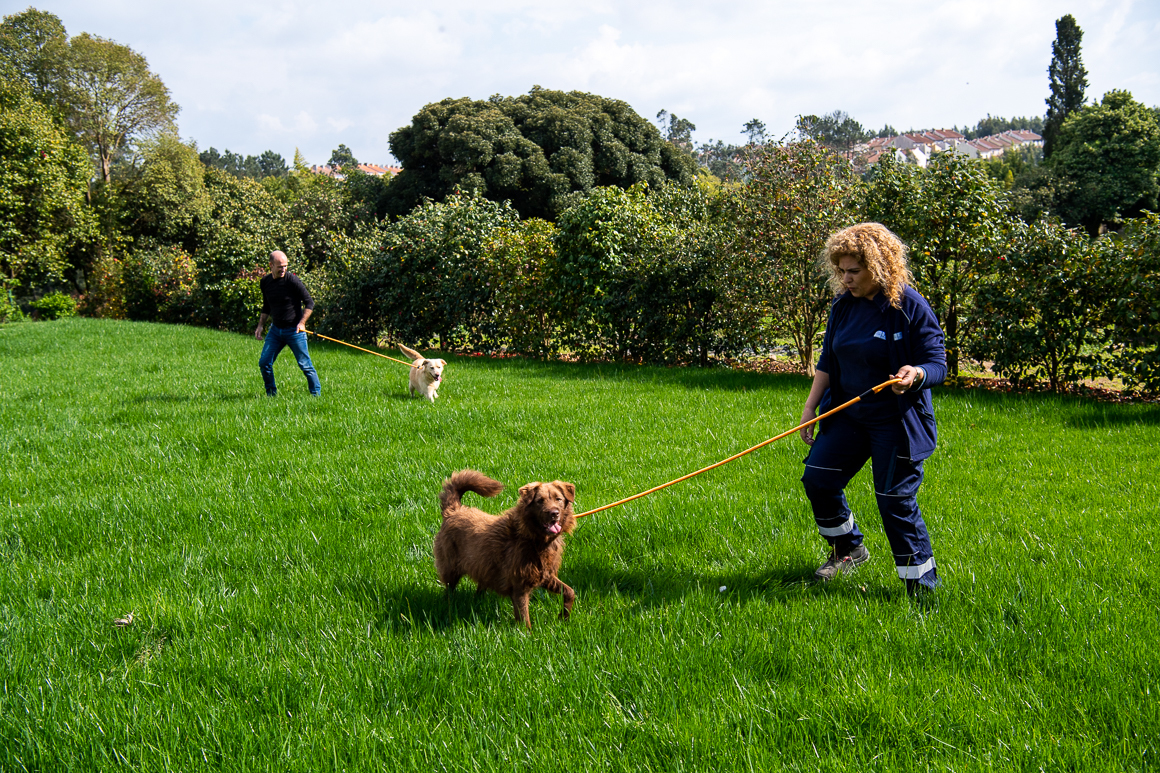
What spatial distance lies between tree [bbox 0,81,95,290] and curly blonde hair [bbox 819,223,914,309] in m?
36.7

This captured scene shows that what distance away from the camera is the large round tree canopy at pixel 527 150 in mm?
34250

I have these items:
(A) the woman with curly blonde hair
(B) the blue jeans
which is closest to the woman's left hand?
(A) the woman with curly blonde hair

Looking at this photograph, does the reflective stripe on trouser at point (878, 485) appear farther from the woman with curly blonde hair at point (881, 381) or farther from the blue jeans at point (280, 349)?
the blue jeans at point (280, 349)

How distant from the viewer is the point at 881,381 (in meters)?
3.80

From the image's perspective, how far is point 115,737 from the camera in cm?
262

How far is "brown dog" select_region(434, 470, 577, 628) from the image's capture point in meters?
3.43

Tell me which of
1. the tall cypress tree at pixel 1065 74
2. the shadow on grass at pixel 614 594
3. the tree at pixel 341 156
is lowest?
the shadow on grass at pixel 614 594

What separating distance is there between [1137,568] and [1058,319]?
6.79m

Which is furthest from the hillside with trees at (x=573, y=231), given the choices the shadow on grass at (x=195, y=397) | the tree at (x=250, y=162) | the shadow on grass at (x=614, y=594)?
the tree at (x=250, y=162)

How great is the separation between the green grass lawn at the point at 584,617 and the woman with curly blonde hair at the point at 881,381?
1.66 feet

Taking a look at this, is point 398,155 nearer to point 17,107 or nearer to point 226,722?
point 17,107

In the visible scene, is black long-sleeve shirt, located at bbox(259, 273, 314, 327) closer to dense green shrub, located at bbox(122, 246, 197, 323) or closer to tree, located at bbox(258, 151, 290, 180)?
dense green shrub, located at bbox(122, 246, 197, 323)

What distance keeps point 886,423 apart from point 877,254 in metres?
0.96

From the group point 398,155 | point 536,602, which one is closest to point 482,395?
point 536,602
